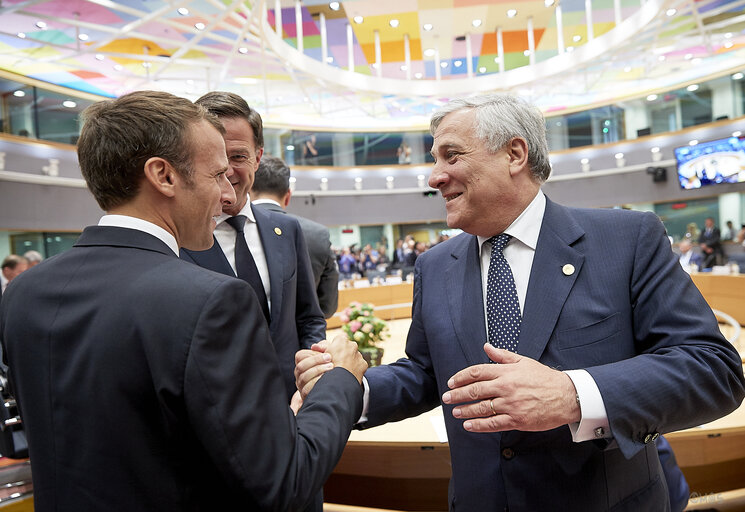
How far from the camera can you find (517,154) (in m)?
1.60

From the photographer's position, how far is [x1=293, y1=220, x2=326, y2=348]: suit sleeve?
2.15 metres

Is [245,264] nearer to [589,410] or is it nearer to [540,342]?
[540,342]

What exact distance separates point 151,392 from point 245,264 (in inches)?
37.9

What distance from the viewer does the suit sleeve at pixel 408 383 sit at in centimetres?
153

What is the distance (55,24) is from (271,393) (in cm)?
1303

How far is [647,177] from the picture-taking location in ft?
59.9

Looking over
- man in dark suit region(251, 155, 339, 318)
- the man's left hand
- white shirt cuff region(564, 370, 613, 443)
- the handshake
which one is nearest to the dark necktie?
the handshake

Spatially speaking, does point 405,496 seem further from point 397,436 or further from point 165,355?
point 165,355

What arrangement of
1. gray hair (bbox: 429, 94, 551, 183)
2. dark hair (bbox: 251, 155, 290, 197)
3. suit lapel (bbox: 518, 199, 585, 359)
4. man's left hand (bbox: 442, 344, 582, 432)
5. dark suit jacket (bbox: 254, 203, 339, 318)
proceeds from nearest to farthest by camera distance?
A: man's left hand (bbox: 442, 344, 582, 432)
suit lapel (bbox: 518, 199, 585, 359)
gray hair (bbox: 429, 94, 551, 183)
dark hair (bbox: 251, 155, 290, 197)
dark suit jacket (bbox: 254, 203, 339, 318)

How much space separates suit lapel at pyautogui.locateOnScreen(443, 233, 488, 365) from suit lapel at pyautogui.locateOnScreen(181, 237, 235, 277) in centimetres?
77

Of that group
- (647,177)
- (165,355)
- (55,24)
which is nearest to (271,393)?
(165,355)

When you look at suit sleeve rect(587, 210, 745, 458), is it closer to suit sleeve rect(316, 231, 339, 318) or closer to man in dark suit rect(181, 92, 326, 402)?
man in dark suit rect(181, 92, 326, 402)

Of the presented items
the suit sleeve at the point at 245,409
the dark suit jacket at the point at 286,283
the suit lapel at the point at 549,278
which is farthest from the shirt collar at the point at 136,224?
the suit lapel at the point at 549,278

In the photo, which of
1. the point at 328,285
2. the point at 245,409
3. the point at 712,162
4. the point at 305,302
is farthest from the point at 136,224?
the point at 712,162
